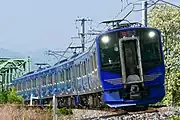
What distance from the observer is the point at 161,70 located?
1549 centimetres

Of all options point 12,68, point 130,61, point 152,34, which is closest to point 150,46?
point 152,34

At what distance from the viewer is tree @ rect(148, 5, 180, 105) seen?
18719 millimetres

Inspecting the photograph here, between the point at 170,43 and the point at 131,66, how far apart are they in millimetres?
5954

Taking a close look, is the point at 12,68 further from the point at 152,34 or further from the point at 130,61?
the point at 130,61

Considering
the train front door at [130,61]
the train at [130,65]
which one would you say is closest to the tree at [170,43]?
the train at [130,65]

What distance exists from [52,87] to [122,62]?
41.7 ft

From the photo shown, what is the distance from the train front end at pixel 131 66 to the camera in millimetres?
15195

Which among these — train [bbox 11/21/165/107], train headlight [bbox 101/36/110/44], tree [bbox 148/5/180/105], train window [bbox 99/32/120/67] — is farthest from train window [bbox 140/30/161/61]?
tree [bbox 148/5/180/105]

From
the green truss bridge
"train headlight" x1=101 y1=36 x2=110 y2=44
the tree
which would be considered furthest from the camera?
the green truss bridge

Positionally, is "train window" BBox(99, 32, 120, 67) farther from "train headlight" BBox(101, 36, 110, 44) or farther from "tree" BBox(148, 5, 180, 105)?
"tree" BBox(148, 5, 180, 105)

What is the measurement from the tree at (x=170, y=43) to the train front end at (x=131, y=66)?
3.14m

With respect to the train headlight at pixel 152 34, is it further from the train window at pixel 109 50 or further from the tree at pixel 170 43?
the tree at pixel 170 43

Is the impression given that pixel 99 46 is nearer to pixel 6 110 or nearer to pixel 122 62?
pixel 122 62

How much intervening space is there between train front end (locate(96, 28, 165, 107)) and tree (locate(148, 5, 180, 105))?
3.14m
